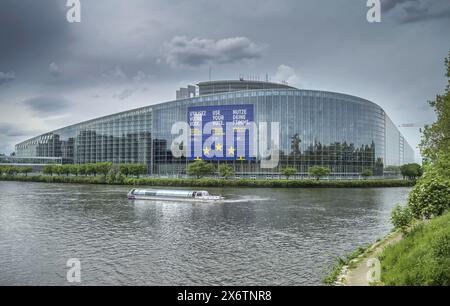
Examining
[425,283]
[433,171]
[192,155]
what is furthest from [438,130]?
[192,155]

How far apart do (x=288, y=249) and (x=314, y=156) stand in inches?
4168

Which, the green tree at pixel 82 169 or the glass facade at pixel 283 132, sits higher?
the glass facade at pixel 283 132

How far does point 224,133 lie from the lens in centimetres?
12338

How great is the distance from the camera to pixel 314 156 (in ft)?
427

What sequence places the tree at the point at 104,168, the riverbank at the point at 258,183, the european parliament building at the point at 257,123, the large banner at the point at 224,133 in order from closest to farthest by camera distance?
the riverbank at the point at 258,183, the large banner at the point at 224,133, the european parliament building at the point at 257,123, the tree at the point at 104,168

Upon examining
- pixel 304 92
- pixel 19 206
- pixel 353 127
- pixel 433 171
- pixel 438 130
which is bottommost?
pixel 19 206

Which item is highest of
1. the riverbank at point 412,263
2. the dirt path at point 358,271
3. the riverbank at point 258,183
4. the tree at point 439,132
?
the tree at point 439,132

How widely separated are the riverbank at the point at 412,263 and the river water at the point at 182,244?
A: 1.89 metres

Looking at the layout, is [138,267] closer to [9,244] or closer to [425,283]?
[9,244]

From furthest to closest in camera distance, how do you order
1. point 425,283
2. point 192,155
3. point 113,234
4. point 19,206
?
1. point 192,155
2. point 19,206
3. point 113,234
4. point 425,283

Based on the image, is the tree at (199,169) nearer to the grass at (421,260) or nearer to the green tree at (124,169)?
the green tree at (124,169)

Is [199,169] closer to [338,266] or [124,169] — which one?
[124,169]

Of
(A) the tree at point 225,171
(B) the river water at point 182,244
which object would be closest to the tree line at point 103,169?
(A) the tree at point 225,171

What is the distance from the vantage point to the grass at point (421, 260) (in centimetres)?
1548
